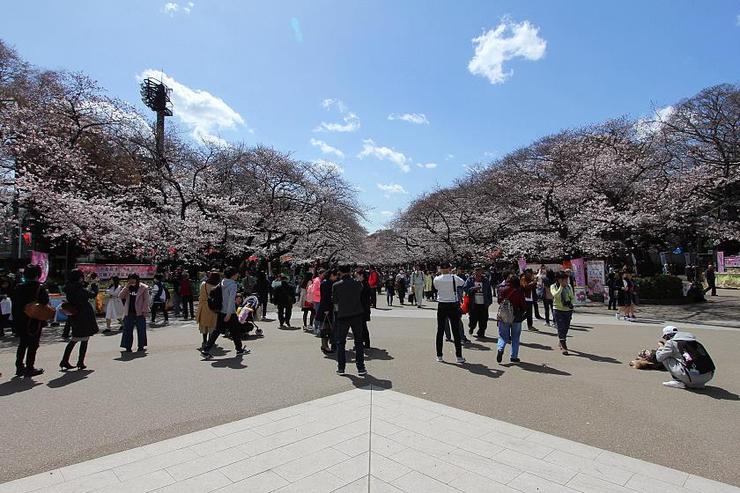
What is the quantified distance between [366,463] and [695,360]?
15.8 feet

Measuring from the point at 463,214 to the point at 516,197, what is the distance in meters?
5.62

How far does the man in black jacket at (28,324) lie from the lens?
6413 millimetres

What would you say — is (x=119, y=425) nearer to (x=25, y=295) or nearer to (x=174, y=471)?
(x=174, y=471)

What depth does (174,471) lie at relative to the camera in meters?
3.27

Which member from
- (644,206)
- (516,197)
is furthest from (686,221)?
(516,197)

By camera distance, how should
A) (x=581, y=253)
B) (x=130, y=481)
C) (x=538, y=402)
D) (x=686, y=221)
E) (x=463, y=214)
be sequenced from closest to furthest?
(x=130, y=481), (x=538, y=402), (x=686, y=221), (x=581, y=253), (x=463, y=214)

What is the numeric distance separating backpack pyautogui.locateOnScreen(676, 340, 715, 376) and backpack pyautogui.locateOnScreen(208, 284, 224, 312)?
24.4ft

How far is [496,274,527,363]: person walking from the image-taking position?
7.09 meters

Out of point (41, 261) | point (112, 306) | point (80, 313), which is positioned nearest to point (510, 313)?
point (80, 313)

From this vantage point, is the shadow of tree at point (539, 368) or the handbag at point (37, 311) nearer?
the handbag at point (37, 311)

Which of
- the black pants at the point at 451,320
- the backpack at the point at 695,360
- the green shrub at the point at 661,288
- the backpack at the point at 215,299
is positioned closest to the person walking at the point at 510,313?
the black pants at the point at 451,320

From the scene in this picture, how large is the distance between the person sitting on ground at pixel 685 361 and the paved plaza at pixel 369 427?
0.69 ft

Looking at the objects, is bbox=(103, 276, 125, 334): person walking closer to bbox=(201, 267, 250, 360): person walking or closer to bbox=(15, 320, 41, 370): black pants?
bbox=(15, 320, 41, 370): black pants

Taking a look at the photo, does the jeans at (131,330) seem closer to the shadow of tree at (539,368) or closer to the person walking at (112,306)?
the person walking at (112,306)
